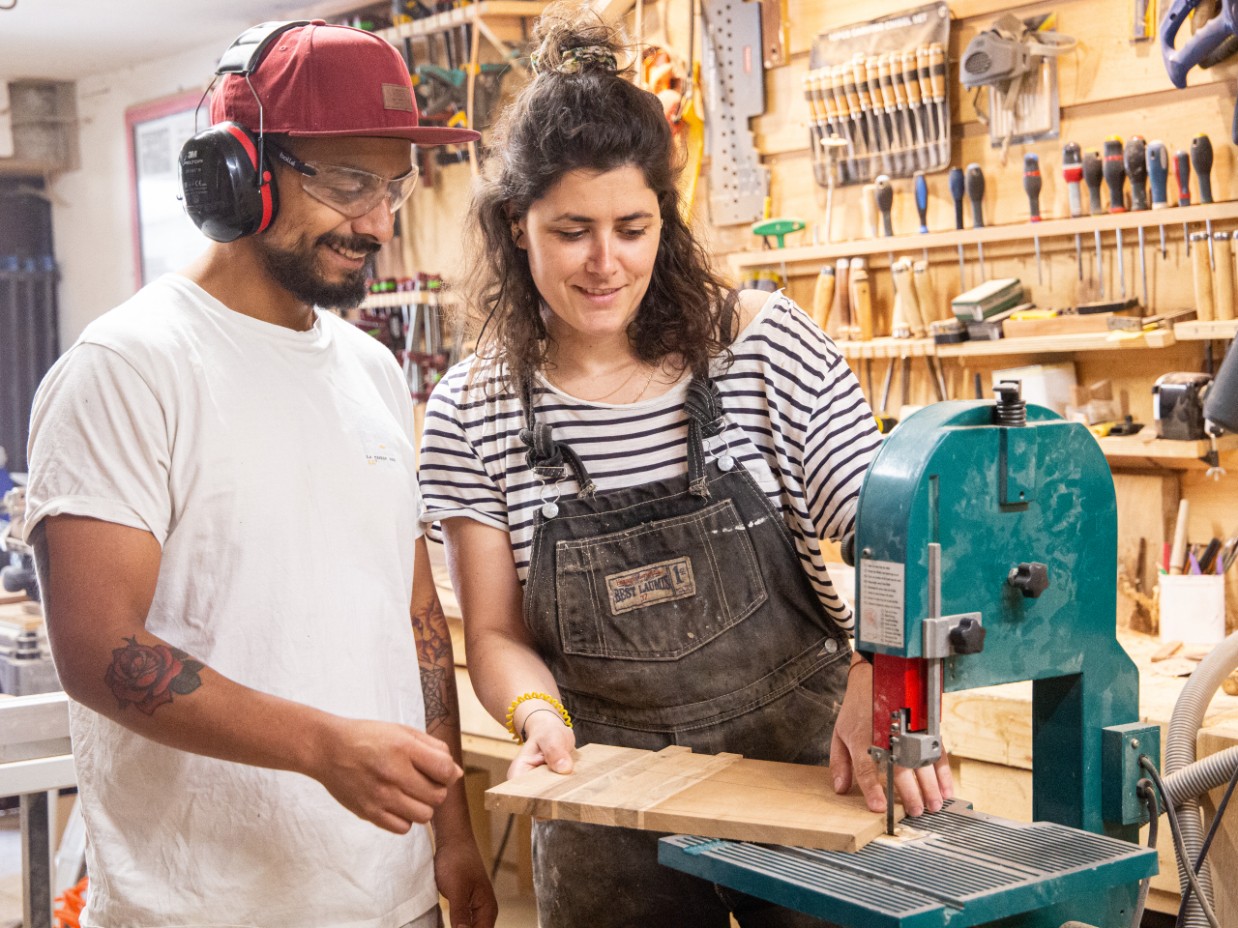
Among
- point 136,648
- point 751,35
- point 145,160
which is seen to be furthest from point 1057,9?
point 145,160

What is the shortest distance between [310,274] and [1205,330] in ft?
6.65

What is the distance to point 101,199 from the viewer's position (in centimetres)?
662

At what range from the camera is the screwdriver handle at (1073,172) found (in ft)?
9.97

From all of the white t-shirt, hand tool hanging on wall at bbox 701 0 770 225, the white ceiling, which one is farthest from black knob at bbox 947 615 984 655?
the white ceiling

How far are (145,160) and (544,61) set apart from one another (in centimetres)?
510

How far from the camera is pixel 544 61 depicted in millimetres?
1768

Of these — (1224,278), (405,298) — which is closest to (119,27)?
(405,298)

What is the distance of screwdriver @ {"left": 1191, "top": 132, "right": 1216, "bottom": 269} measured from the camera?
9.27 feet

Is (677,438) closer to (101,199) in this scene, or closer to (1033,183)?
(1033,183)

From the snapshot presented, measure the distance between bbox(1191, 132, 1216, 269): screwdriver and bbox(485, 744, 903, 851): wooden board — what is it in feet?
6.37

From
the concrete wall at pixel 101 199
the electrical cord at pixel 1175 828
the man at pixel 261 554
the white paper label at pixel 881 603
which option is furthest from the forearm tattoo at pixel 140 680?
the concrete wall at pixel 101 199

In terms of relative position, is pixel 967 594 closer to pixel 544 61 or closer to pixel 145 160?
pixel 544 61

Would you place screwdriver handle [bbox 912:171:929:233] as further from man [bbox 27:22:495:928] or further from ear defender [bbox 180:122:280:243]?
ear defender [bbox 180:122:280:243]

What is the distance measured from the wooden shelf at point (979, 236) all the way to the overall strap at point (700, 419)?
166 centimetres
